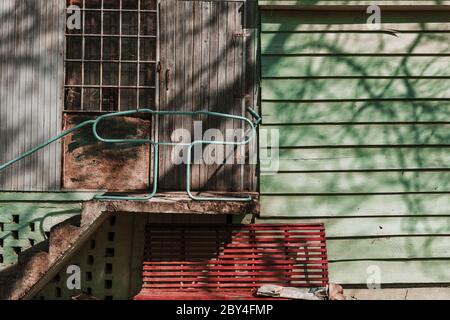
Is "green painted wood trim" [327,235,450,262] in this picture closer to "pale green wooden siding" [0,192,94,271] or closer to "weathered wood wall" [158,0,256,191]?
"weathered wood wall" [158,0,256,191]

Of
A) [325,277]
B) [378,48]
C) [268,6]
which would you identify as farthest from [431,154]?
[268,6]

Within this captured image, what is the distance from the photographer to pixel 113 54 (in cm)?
721

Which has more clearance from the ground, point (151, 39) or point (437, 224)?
point (151, 39)

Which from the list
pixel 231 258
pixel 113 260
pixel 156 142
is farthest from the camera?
pixel 113 260

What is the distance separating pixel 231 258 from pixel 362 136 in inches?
85.0

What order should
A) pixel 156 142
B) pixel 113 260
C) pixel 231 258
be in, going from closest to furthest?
pixel 156 142 < pixel 231 258 < pixel 113 260

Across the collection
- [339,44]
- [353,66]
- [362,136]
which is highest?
[339,44]

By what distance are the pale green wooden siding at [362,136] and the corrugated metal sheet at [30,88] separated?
2542 millimetres

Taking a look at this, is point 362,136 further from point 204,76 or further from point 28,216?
point 28,216

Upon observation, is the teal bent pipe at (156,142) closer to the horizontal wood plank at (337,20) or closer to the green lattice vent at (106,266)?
the green lattice vent at (106,266)

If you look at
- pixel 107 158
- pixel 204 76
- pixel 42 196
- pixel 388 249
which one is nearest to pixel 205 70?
pixel 204 76

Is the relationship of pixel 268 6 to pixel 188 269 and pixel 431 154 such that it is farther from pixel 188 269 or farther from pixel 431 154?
pixel 188 269

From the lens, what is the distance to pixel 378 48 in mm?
7109
